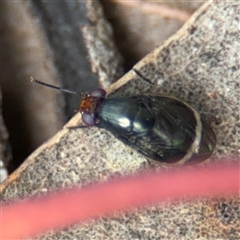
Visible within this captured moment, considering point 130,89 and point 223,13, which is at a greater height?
point 223,13

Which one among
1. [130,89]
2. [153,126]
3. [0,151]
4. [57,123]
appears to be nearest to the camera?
[153,126]

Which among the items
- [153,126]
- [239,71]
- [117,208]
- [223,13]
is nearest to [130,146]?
[153,126]

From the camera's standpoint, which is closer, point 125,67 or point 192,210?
point 192,210

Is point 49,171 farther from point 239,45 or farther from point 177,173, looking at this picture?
point 239,45

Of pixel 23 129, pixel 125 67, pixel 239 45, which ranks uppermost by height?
pixel 239 45
